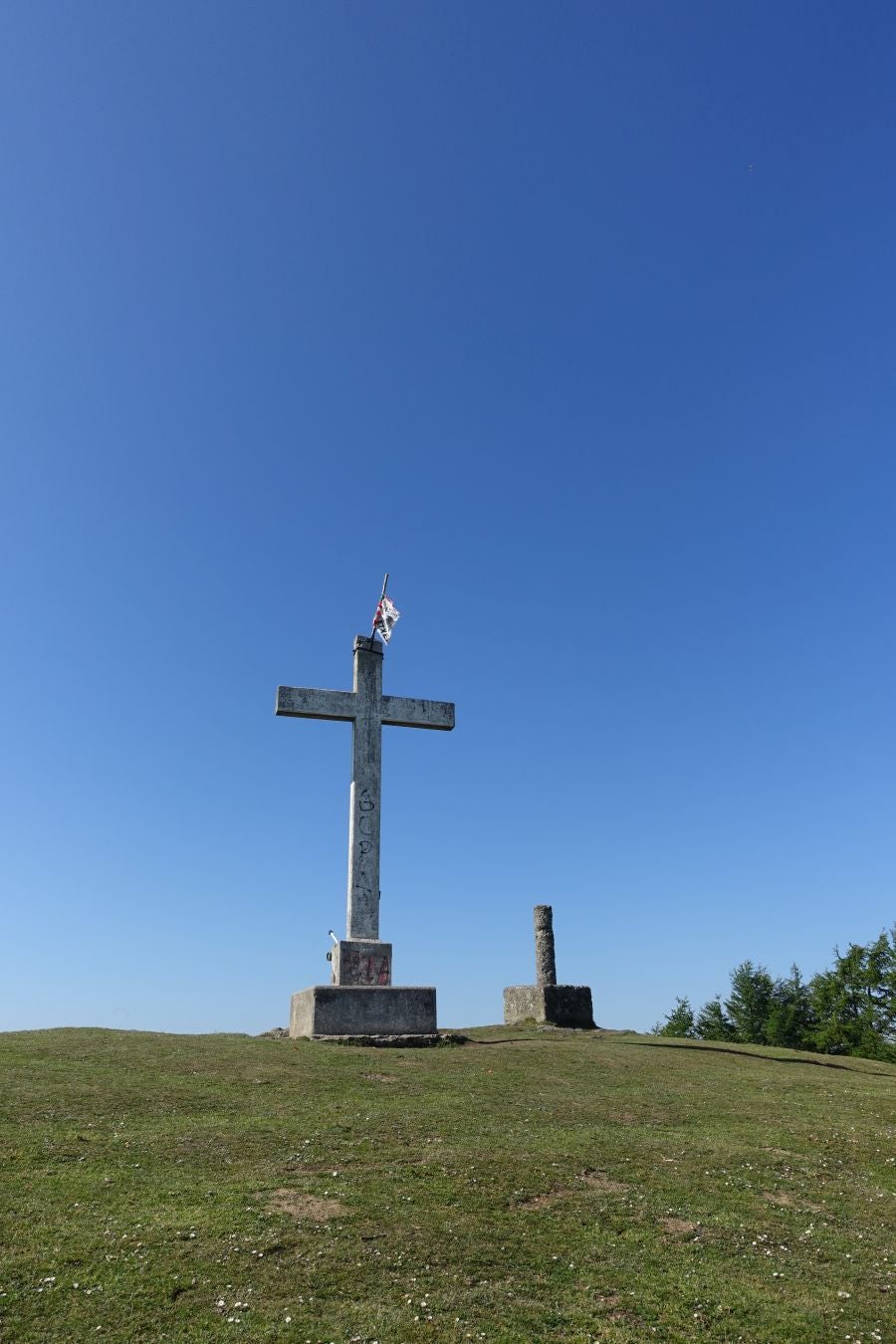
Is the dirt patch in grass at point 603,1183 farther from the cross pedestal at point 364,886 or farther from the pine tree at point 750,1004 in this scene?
the pine tree at point 750,1004

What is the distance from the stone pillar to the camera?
23094 mm

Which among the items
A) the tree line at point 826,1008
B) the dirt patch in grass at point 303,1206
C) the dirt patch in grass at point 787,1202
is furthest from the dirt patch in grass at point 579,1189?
the tree line at point 826,1008

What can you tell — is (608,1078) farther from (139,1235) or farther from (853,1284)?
(139,1235)

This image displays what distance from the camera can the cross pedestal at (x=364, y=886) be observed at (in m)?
17.3

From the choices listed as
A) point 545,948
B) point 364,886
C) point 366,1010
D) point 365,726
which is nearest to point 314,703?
point 365,726

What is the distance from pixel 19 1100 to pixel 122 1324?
18.1 ft

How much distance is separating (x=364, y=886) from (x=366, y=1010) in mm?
2705

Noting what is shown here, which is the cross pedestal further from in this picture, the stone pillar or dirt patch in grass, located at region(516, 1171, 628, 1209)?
dirt patch in grass, located at region(516, 1171, 628, 1209)

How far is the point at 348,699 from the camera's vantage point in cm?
2067

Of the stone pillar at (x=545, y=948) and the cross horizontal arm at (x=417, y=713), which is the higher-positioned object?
the cross horizontal arm at (x=417, y=713)

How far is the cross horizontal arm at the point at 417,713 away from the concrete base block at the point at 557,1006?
7121 millimetres

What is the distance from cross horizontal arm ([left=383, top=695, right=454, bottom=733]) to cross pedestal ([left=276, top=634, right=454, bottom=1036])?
2 cm

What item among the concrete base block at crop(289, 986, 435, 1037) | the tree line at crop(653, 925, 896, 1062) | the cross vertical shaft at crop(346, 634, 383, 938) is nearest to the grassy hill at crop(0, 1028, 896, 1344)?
the concrete base block at crop(289, 986, 435, 1037)

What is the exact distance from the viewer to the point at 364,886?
19219 millimetres
